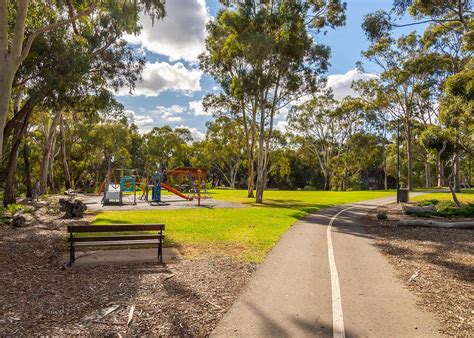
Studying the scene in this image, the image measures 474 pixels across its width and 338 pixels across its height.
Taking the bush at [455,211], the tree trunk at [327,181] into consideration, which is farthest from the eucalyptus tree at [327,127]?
the bush at [455,211]

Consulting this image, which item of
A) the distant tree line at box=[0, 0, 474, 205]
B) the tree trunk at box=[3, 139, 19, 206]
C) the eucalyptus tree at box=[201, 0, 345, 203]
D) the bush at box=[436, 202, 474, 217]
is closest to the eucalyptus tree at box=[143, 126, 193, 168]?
the distant tree line at box=[0, 0, 474, 205]

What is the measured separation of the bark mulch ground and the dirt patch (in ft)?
10.5

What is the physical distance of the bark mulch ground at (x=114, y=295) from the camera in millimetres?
4750

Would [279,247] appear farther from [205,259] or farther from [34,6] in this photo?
[34,6]

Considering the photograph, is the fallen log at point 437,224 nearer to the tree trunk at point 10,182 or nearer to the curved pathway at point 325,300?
the curved pathway at point 325,300

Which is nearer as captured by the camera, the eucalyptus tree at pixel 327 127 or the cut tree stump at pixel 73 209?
the cut tree stump at pixel 73 209

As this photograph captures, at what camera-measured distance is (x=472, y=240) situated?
1190 centimetres

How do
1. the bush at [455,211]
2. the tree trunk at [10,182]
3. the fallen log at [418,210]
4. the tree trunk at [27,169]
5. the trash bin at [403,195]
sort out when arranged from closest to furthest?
the bush at [455,211]
the fallen log at [418,210]
the tree trunk at [10,182]
the tree trunk at [27,169]
the trash bin at [403,195]

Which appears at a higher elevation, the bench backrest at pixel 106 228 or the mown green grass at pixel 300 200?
the bench backrest at pixel 106 228

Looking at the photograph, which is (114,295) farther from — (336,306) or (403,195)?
(403,195)

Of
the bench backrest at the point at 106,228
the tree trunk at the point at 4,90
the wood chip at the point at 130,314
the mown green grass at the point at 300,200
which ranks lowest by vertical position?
the wood chip at the point at 130,314

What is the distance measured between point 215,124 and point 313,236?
2939 centimetres

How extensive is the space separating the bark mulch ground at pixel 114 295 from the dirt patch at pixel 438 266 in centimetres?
322

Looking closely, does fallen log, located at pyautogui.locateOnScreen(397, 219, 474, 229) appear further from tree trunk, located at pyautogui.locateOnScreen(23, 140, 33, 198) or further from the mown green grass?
tree trunk, located at pyautogui.locateOnScreen(23, 140, 33, 198)
